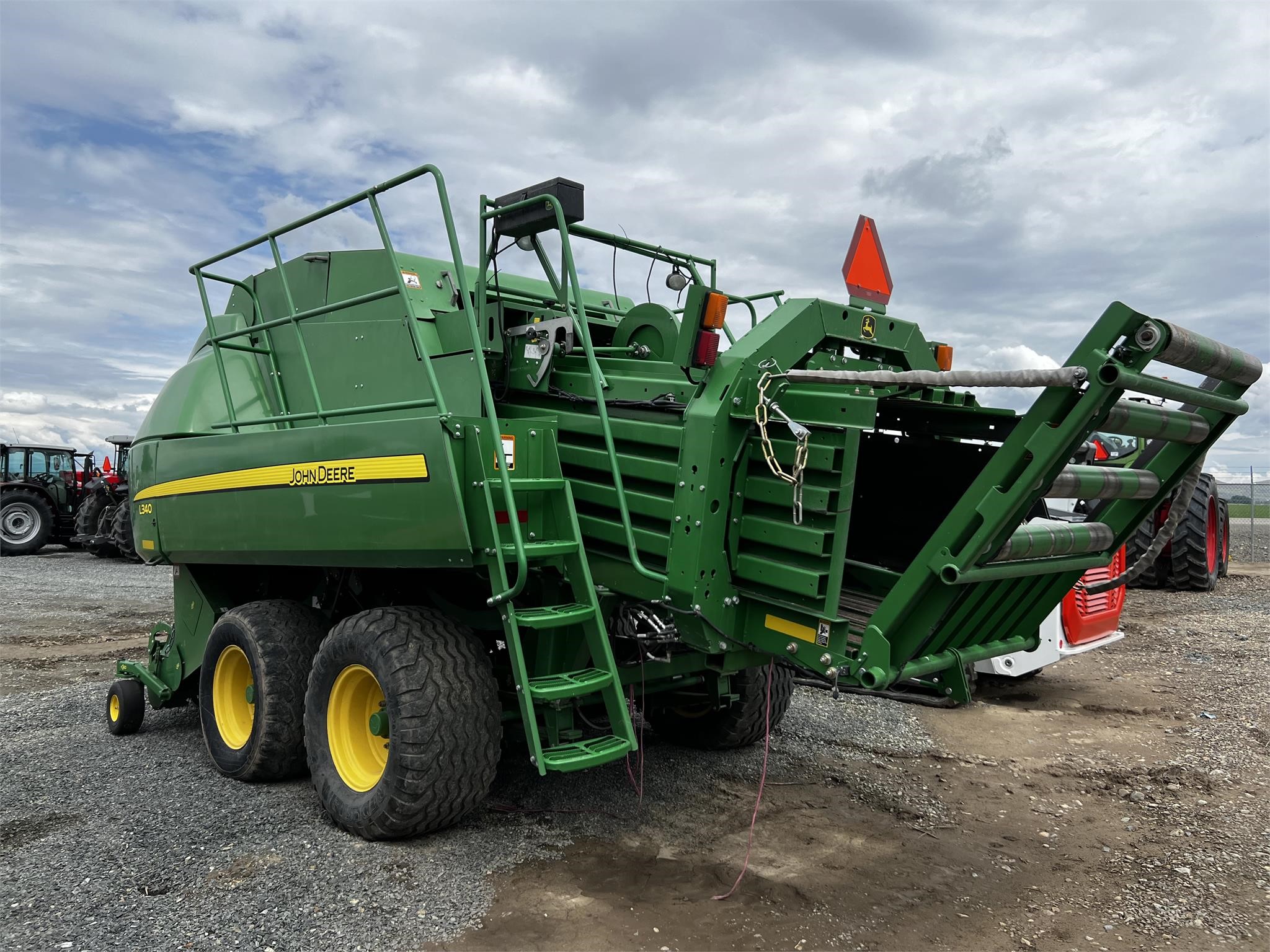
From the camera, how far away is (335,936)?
3.24 m

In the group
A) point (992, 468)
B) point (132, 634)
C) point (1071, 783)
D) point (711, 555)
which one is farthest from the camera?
point (132, 634)

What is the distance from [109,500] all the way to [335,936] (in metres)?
15.8

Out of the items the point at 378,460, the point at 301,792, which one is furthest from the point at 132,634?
the point at 378,460

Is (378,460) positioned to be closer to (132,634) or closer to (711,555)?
(711,555)

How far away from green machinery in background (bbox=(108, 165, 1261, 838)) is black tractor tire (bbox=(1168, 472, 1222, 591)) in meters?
8.30

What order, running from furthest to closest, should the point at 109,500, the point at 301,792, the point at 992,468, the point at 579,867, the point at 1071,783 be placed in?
the point at 109,500
the point at 1071,783
the point at 301,792
the point at 579,867
the point at 992,468

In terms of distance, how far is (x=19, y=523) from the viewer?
17641 millimetres

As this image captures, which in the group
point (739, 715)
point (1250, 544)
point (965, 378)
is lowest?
point (739, 715)

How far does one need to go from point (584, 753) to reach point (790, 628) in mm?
939

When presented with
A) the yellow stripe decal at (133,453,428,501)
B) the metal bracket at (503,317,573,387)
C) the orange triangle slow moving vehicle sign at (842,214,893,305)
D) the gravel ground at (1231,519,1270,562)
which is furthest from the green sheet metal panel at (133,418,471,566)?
the gravel ground at (1231,519,1270,562)

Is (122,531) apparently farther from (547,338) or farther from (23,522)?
(547,338)

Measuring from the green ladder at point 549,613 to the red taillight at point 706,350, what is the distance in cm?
78

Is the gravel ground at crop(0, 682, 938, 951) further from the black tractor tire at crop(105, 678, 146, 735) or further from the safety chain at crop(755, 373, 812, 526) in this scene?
the safety chain at crop(755, 373, 812, 526)

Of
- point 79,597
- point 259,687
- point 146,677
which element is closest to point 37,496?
point 79,597
